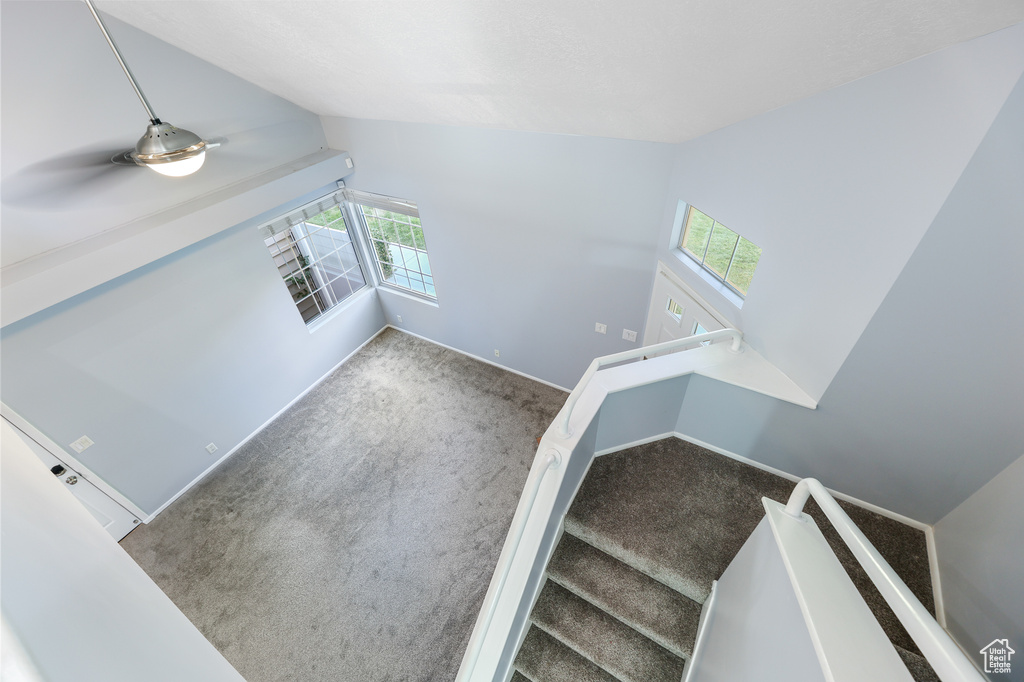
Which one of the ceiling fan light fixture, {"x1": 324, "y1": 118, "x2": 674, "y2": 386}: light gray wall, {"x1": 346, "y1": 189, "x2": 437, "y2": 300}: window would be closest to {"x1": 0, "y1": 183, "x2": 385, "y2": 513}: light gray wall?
{"x1": 346, "y1": 189, "x2": 437, "y2": 300}: window

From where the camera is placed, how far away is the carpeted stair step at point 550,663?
2.43m

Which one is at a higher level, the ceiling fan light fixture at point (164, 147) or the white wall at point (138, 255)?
the ceiling fan light fixture at point (164, 147)

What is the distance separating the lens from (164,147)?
6.41 ft

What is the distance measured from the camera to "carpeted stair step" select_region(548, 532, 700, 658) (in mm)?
2275

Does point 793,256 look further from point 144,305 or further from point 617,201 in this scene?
point 144,305

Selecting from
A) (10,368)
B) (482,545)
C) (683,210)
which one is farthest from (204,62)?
(482,545)

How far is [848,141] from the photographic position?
70.0 inches

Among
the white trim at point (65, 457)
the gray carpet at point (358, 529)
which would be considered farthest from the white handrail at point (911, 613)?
Answer: the white trim at point (65, 457)

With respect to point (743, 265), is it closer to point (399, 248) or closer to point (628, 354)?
point (628, 354)

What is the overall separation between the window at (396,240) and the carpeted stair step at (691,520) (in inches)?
141

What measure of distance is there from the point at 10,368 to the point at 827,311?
206 inches

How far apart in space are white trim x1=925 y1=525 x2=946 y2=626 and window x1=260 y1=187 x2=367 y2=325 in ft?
18.9

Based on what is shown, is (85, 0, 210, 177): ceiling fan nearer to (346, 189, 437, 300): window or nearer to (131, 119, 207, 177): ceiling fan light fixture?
(131, 119, 207, 177): ceiling fan light fixture

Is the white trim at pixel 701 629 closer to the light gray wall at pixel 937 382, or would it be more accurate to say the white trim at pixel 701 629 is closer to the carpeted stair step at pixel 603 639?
the carpeted stair step at pixel 603 639
